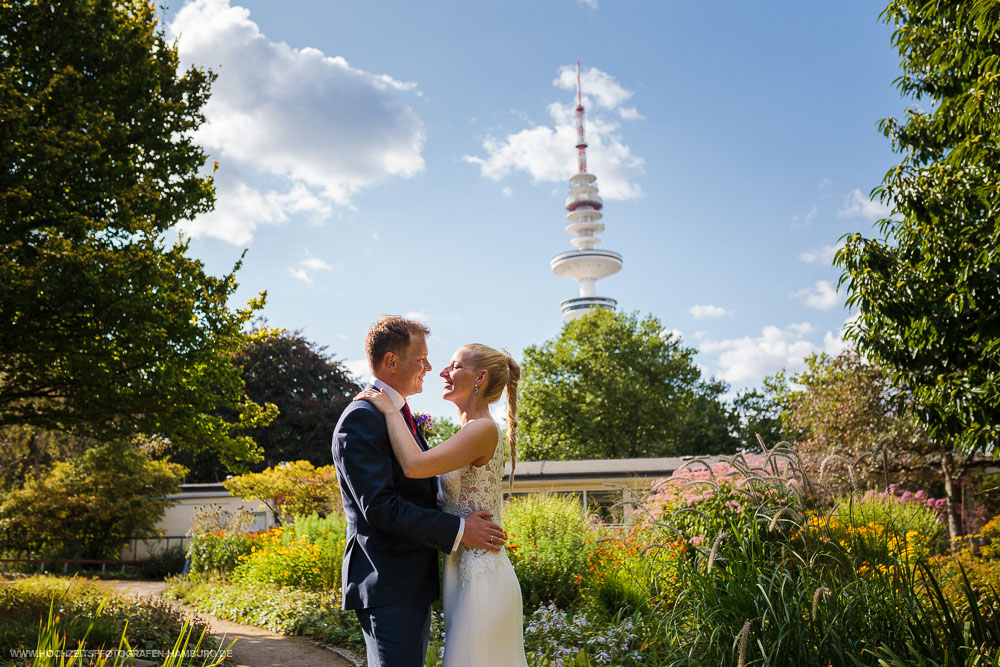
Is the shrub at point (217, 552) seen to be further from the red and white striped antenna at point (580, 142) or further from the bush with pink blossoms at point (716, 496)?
the red and white striped antenna at point (580, 142)

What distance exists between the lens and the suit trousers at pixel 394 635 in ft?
10.5

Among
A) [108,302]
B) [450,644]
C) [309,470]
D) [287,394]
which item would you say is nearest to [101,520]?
[309,470]

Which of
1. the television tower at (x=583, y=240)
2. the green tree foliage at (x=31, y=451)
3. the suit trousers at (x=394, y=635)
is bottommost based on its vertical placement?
the suit trousers at (x=394, y=635)

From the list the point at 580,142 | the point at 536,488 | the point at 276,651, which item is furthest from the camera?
the point at 580,142

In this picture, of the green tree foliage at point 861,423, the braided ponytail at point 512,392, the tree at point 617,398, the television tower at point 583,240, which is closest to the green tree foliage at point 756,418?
the tree at point 617,398

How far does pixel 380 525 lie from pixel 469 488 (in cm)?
56

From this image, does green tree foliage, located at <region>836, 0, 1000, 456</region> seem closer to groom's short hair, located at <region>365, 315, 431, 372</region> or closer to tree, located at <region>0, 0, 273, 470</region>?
groom's short hair, located at <region>365, 315, 431, 372</region>

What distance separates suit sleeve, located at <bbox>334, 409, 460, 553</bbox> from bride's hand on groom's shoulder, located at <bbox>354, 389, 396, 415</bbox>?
4cm

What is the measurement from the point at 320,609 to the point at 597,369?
86.9ft

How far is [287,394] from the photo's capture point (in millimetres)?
30266

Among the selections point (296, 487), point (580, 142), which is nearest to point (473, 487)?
point (296, 487)

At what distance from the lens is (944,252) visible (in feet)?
30.8

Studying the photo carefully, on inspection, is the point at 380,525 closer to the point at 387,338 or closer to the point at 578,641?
the point at 387,338

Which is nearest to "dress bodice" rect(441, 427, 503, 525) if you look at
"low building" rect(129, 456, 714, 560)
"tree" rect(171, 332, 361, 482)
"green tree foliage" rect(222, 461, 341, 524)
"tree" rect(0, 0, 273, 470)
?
"tree" rect(0, 0, 273, 470)
